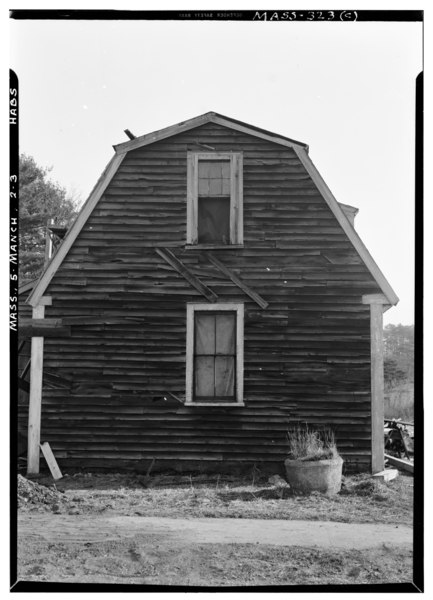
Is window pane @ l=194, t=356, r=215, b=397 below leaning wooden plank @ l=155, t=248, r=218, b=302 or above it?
below

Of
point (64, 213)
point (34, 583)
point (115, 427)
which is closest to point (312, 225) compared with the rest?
point (115, 427)

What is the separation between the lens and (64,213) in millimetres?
19859

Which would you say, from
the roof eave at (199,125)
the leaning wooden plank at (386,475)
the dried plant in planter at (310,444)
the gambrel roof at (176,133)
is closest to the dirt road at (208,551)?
the dried plant in planter at (310,444)

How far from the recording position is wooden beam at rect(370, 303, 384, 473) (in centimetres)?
973

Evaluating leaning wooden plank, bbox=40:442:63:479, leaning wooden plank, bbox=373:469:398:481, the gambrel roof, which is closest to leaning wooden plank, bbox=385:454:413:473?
leaning wooden plank, bbox=373:469:398:481

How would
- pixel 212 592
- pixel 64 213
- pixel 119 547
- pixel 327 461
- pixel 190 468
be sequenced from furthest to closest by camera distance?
pixel 64 213, pixel 190 468, pixel 327 461, pixel 119 547, pixel 212 592

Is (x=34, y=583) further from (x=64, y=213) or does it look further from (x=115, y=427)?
(x=64, y=213)

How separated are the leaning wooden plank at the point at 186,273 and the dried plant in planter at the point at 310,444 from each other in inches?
98.5

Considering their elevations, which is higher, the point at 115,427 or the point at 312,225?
the point at 312,225

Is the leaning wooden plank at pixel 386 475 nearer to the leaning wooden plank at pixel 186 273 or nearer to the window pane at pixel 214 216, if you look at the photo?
the leaning wooden plank at pixel 186 273

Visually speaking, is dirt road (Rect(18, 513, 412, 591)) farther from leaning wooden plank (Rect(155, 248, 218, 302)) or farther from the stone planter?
leaning wooden plank (Rect(155, 248, 218, 302))

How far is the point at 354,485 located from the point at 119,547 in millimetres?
4059

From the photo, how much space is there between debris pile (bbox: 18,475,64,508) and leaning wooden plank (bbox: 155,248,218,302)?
12.2 feet

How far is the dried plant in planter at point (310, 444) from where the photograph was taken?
349 inches
